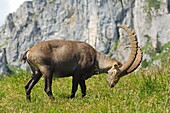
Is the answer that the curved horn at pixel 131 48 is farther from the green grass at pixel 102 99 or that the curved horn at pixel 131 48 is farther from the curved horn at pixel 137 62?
the green grass at pixel 102 99

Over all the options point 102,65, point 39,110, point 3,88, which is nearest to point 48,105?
point 39,110

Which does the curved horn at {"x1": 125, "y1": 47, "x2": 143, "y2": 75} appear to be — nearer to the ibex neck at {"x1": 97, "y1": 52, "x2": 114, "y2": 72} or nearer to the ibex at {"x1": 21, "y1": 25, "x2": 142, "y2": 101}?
the ibex at {"x1": 21, "y1": 25, "x2": 142, "y2": 101}

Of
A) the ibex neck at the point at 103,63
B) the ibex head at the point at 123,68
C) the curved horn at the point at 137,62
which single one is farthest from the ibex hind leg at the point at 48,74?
the curved horn at the point at 137,62

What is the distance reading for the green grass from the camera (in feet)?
25.9

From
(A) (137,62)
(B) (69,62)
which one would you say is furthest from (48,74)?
(A) (137,62)

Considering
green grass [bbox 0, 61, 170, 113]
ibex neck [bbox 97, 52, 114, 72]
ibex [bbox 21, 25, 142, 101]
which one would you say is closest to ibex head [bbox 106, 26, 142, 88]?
ibex [bbox 21, 25, 142, 101]

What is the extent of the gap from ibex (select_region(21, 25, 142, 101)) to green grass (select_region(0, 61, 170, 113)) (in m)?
0.54

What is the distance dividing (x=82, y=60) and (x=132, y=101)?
15.0ft

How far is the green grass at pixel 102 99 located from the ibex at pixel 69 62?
0.54 metres

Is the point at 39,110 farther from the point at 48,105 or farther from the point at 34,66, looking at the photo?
the point at 34,66

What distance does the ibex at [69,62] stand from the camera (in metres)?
12.0

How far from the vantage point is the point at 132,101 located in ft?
27.6

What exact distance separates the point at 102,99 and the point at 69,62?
10.2 feet

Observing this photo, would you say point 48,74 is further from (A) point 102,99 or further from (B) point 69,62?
(A) point 102,99
